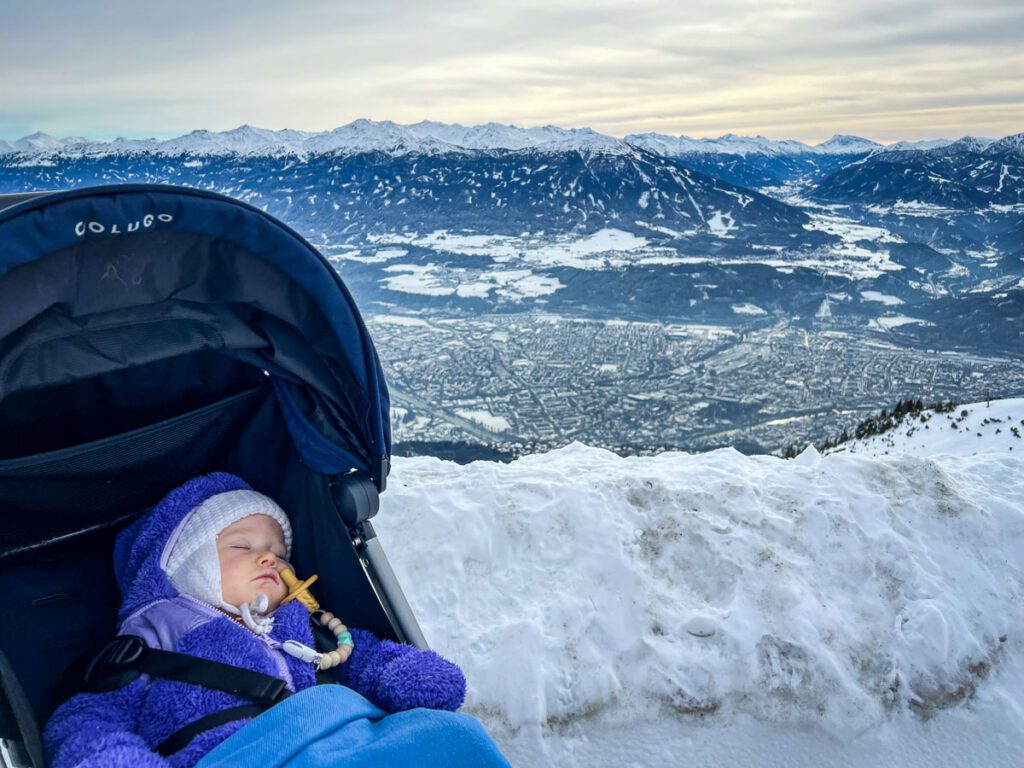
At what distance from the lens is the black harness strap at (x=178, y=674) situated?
2.26 m

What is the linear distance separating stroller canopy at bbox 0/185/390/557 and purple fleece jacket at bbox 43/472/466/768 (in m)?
0.60

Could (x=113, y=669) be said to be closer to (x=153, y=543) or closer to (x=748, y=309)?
(x=153, y=543)

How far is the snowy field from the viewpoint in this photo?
12.8 ft

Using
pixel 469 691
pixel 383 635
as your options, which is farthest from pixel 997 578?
pixel 383 635

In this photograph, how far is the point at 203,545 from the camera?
9.04 feet

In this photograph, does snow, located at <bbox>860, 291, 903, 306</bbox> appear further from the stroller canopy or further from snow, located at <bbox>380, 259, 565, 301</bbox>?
the stroller canopy

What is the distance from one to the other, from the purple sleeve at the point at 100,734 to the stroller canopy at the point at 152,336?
1.13 metres

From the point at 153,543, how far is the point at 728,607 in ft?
12.4

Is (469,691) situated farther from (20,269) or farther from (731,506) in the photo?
(20,269)

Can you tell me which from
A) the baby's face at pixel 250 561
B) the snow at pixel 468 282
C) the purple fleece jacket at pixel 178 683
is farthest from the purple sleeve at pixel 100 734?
the snow at pixel 468 282

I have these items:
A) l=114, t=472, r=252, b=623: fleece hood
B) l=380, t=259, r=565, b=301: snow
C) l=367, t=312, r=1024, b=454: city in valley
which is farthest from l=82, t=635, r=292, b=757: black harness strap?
l=380, t=259, r=565, b=301: snow

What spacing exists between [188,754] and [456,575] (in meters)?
3.13

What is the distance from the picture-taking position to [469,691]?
4078 mm

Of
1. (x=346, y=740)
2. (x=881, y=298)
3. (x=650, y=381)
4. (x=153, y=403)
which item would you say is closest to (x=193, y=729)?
(x=346, y=740)
